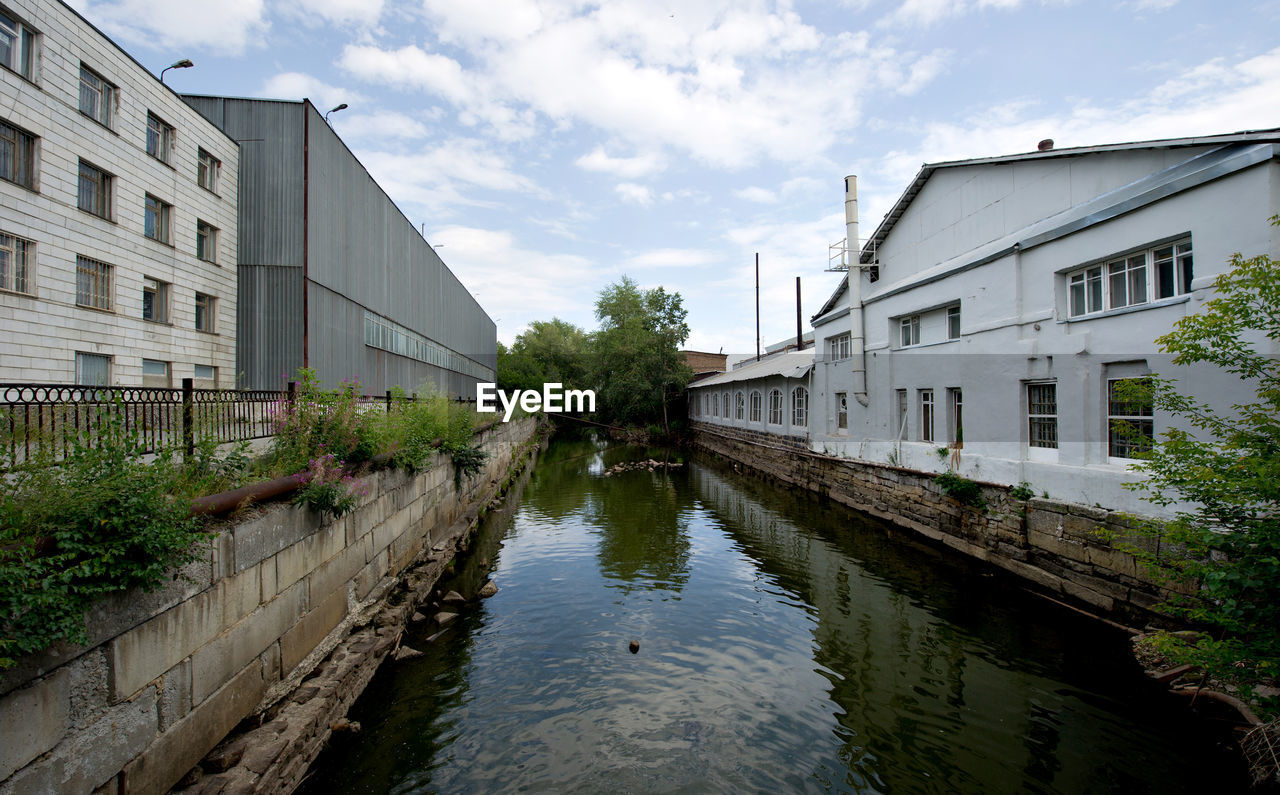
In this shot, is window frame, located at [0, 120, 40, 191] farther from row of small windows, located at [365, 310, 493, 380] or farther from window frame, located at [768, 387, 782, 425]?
window frame, located at [768, 387, 782, 425]

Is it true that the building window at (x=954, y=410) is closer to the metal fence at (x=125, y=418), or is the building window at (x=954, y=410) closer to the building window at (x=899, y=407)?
the building window at (x=899, y=407)

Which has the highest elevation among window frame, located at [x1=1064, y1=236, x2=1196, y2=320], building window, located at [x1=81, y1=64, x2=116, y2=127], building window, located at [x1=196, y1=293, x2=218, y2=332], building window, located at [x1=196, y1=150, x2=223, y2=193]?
building window, located at [x1=81, y1=64, x2=116, y2=127]

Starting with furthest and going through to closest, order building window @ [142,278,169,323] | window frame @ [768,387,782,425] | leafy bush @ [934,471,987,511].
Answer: window frame @ [768,387,782,425] < building window @ [142,278,169,323] < leafy bush @ [934,471,987,511]

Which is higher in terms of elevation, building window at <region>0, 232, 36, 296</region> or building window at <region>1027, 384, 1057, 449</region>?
building window at <region>0, 232, 36, 296</region>

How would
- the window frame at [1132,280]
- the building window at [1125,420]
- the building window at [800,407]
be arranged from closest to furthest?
the window frame at [1132,280]
the building window at [1125,420]
the building window at [800,407]

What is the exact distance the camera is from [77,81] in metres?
13.0

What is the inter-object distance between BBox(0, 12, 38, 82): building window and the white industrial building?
64.9 ft

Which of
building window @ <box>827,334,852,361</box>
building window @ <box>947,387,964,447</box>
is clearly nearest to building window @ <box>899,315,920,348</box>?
building window @ <box>947,387,964,447</box>

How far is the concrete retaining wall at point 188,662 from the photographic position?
2920 mm

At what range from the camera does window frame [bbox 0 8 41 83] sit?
11625mm

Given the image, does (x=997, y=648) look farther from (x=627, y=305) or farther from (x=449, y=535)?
(x=627, y=305)

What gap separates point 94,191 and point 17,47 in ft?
9.71

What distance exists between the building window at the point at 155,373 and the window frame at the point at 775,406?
20639 millimetres

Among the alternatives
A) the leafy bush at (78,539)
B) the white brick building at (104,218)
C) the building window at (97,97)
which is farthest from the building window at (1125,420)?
the building window at (97,97)
